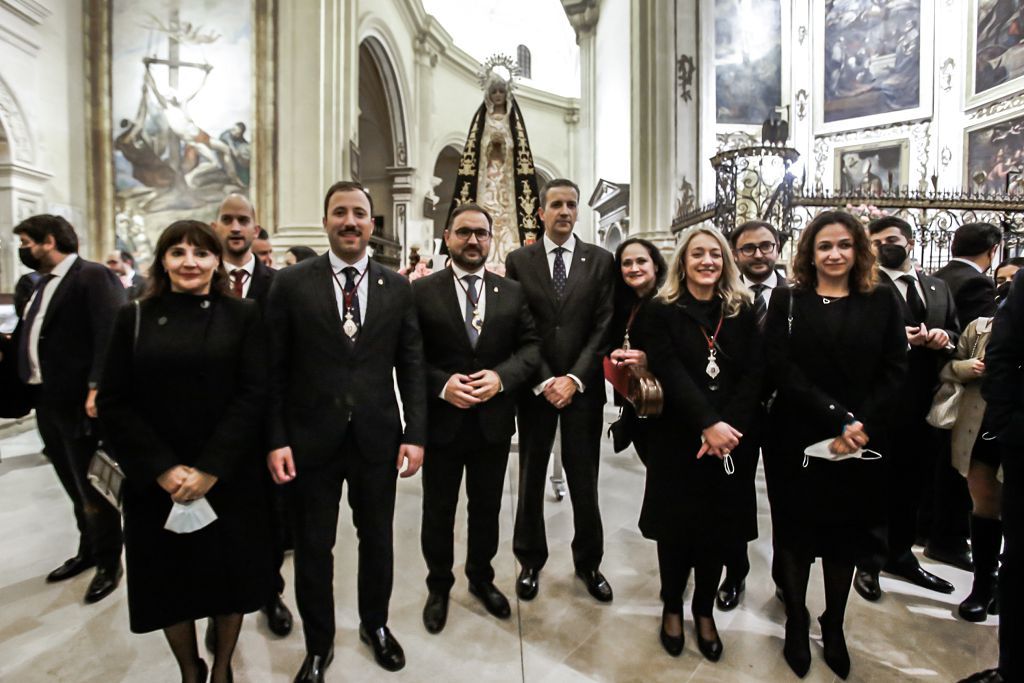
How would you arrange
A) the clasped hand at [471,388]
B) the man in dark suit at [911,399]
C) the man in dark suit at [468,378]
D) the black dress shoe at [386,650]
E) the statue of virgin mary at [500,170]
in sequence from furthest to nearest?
the statue of virgin mary at [500,170], the man in dark suit at [911,399], the man in dark suit at [468,378], the clasped hand at [471,388], the black dress shoe at [386,650]

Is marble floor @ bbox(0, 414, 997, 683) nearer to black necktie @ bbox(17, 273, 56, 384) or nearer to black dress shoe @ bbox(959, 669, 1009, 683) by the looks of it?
black dress shoe @ bbox(959, 669, 1009, 683)

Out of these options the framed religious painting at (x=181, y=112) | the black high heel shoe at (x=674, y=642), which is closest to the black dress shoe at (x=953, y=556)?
the black high heel shoe at (x=674, y=642)

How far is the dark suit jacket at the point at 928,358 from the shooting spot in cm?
306

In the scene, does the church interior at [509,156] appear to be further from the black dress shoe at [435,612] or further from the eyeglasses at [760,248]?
the eyeglasses at [760,248]

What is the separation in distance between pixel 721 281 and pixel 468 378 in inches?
47.6

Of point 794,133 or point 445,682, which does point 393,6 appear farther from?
point 445,682

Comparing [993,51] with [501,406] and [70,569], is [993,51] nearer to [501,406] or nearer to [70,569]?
[501,406]

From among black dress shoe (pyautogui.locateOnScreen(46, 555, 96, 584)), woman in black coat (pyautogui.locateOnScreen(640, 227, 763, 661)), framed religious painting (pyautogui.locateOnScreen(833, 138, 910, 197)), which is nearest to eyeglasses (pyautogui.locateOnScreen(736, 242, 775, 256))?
woman in black coat (pyautogui.locateOnScreen(640, 227, 763, 661))

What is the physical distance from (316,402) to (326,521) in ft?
1.62

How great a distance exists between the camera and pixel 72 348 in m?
3.01

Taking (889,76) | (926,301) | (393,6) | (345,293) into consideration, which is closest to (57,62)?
(393,6)

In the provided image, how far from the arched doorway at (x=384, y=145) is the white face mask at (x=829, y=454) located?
1522cm

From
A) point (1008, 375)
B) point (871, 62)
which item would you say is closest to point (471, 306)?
point (1008, 375)

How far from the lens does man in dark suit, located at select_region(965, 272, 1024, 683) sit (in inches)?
79.7
